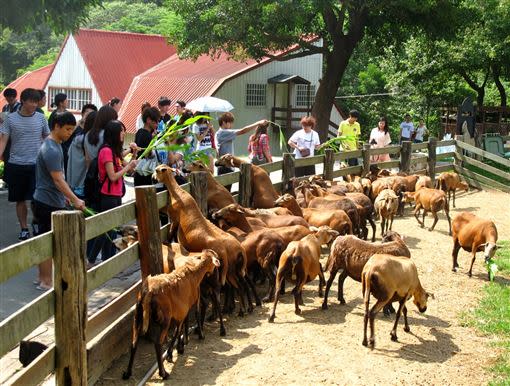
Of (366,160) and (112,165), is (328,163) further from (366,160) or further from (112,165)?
(112,165)

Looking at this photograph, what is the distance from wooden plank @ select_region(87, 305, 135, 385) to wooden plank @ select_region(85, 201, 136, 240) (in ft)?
2.54

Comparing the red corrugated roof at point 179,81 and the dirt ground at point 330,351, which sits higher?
the red corrugated roof at point 179,81

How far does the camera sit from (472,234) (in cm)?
920

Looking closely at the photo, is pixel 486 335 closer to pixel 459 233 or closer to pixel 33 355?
pixel 459 233

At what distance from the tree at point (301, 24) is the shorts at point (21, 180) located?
11.6 metres

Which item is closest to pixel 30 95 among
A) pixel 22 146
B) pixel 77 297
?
pixel 22 146

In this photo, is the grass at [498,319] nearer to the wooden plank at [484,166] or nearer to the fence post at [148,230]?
the fence post at [148,230]

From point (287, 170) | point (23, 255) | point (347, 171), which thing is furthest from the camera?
point (347, 171)

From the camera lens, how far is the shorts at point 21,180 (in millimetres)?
9164

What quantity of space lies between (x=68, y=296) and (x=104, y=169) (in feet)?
8.92

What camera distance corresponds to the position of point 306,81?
33.7 metres

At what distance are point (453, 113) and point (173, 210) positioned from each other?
2570cm

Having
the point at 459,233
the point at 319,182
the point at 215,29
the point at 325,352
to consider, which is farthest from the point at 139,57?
the point at 325,352

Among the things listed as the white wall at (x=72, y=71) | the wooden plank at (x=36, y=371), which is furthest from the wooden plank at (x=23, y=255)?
the white wall at (x=72, y=71)
